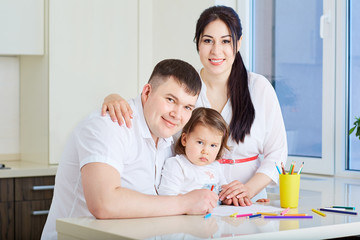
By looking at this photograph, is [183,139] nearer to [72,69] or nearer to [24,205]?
[24,205]

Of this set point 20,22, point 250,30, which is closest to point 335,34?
point 250,30

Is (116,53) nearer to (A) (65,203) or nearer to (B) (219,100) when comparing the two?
(B) (219,100)

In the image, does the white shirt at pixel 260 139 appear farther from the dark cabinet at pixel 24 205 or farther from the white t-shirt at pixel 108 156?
the dark cabinet at pixel 24 205

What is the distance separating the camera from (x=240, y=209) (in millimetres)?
1907

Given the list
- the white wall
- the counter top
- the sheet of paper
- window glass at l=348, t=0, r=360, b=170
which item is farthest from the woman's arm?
the white wall

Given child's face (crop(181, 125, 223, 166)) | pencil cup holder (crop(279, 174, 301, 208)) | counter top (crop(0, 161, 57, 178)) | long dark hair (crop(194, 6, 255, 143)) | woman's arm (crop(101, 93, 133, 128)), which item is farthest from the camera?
counter top (crop(0, 161, 57, 178))

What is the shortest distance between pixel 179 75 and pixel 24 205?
5.85ft

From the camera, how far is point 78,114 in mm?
3676

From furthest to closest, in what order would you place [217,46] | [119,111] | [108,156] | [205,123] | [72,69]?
[72,69], [217,46], [205,123], [119,111], [108,156]

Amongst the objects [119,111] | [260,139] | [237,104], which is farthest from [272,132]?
[119,111]

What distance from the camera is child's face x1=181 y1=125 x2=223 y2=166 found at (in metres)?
2.06

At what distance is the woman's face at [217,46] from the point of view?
2320 millimetres

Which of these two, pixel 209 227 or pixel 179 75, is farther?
pixel 179 75

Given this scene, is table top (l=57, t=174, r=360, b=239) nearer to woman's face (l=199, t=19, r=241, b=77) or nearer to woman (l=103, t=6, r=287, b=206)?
woman (l=103, t=6, r=287, b=206)
